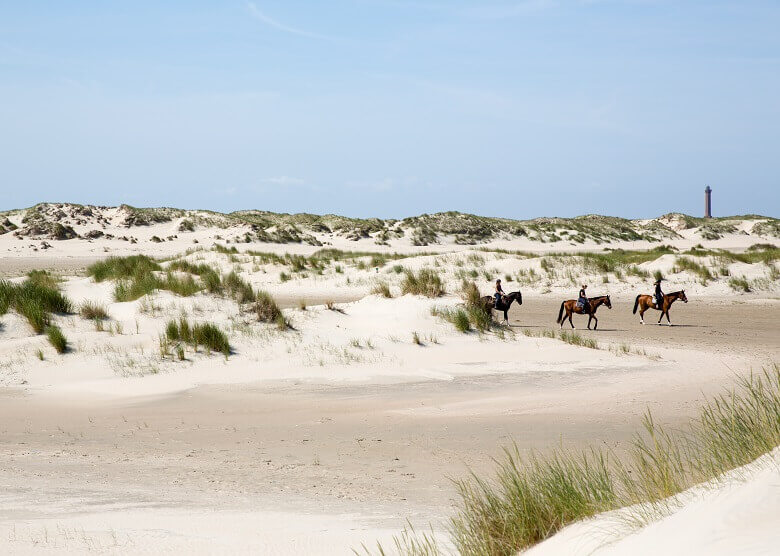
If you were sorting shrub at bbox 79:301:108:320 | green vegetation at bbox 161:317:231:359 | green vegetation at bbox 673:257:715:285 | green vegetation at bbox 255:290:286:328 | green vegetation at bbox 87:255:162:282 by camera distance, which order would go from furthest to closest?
green vegetation at bbox 673:257:715:285 < green vegetation at bbox 87:255:162:282 < green vegetation at bbox 255:290:286:328 < shrub at bbox 79:301:108:320 < green vegetation at bbox 161:317:231:359

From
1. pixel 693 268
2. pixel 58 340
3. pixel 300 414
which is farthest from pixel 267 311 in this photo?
pixel 693 268

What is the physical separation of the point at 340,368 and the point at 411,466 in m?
5.87

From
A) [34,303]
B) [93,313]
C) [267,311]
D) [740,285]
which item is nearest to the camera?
[34,303]

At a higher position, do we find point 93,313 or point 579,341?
point 93,313

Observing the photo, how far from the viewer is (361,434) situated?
9.94 metres

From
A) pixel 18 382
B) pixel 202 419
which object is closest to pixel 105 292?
pixel 18 382

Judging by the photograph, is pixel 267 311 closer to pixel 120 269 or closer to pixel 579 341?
pixel 579 341

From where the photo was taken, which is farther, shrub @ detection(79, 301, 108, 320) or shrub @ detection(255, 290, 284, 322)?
shrub @ detection(255, 290, 284, 322)

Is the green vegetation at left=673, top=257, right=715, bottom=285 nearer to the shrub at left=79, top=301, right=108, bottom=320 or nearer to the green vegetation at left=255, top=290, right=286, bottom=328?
the green vegetation at left=255, top=290, right=286, bottom=328

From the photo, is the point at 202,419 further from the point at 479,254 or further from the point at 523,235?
the point at 523,235

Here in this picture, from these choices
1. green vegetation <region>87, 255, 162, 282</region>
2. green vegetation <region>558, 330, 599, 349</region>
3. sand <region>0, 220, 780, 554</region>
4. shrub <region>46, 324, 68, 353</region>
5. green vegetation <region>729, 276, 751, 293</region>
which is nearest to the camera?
sand <region>0, 220, 780, 554</region>

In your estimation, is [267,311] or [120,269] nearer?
[267,311]

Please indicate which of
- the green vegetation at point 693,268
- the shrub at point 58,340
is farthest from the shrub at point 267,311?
the green vegetation at point 693,268

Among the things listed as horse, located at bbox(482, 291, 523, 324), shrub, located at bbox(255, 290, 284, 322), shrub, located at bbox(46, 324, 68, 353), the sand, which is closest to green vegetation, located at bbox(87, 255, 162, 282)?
the sand
